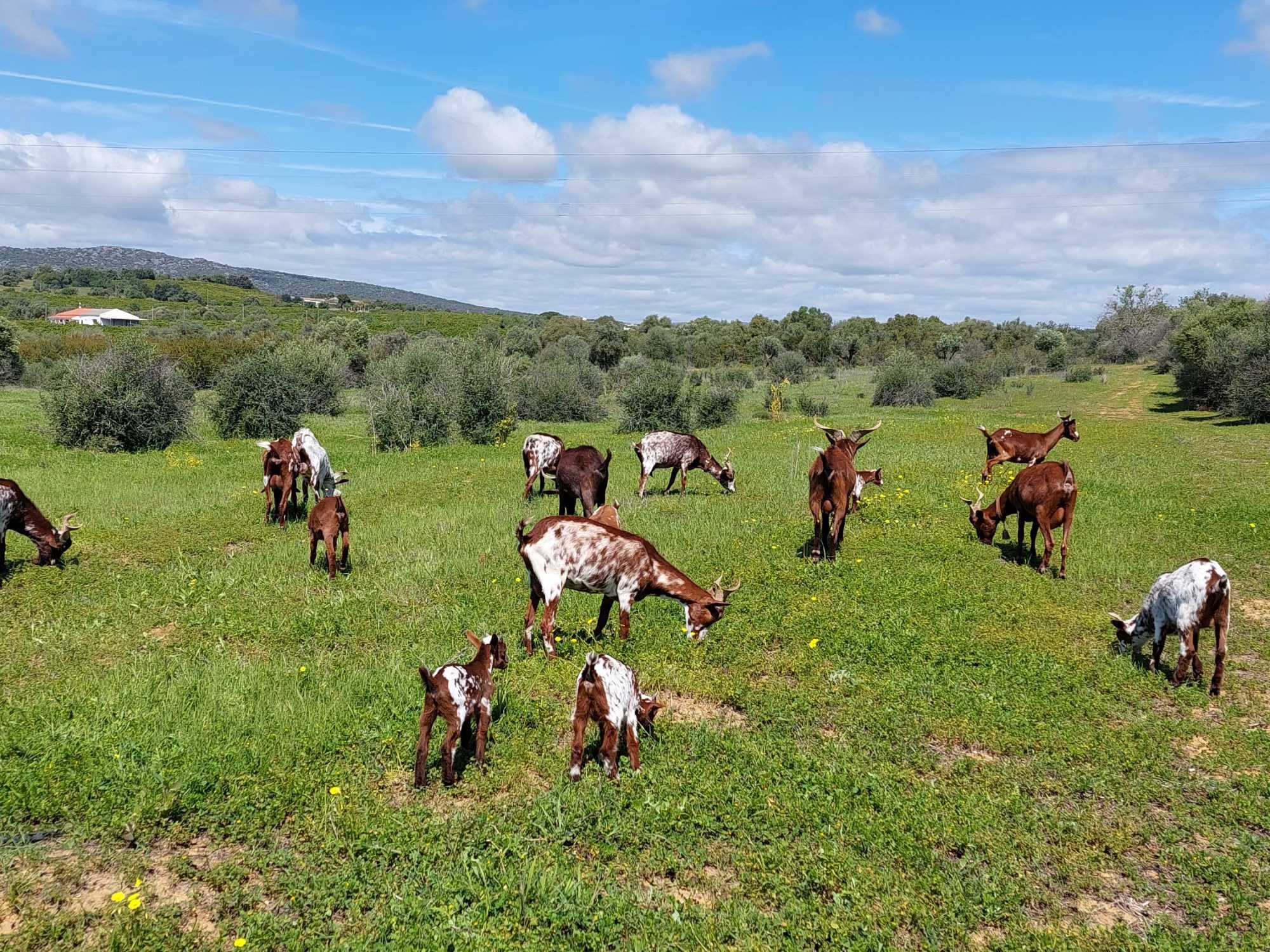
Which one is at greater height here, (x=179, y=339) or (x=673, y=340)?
(x=673, y=340)

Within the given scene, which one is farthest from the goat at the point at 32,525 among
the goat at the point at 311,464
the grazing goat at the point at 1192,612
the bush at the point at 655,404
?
the bush at the point at 655,404

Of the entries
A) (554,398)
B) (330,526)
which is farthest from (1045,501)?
(554,398)

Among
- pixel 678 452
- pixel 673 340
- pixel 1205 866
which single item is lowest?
pixel 1205 866

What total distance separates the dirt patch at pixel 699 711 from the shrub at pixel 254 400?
27823 millimetres

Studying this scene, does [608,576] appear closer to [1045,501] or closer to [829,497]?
[829,497]

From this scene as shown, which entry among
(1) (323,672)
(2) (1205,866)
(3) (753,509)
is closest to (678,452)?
(3) (753,509)

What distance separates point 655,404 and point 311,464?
2148 centimetres

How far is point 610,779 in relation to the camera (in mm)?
6664

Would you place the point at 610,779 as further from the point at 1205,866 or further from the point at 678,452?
the point at 678,452

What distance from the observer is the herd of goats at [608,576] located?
659 centimetres

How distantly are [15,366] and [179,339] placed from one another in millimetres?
13424

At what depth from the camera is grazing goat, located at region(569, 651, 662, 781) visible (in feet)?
21.4

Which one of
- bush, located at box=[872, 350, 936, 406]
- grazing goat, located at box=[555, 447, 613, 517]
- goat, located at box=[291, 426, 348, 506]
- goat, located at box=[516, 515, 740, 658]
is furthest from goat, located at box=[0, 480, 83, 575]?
bush, located at box=[872, 350, 936, 406]

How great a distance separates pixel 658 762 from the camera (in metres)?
7.01
